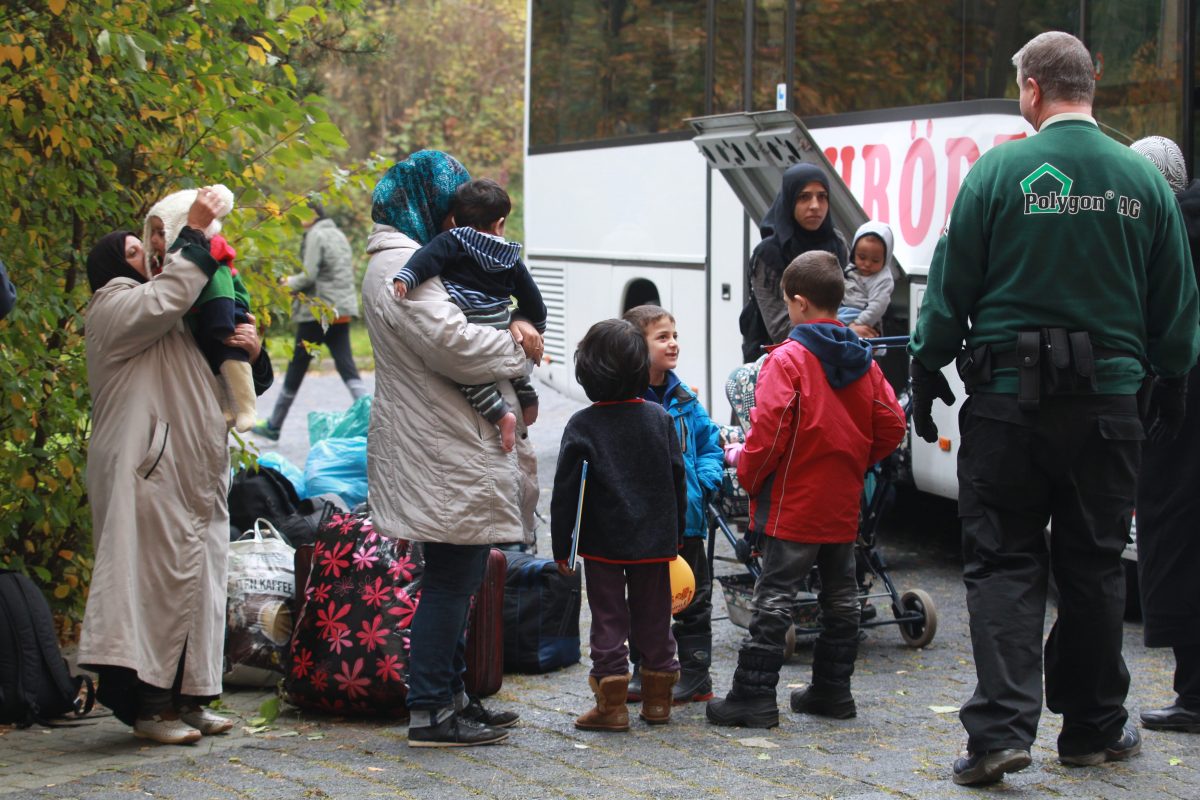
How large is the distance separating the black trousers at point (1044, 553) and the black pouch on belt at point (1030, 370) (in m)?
0.06

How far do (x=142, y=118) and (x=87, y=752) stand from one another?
2.41 m

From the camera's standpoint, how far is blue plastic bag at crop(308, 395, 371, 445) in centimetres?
895

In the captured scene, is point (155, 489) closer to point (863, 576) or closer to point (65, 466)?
point (65, 466)

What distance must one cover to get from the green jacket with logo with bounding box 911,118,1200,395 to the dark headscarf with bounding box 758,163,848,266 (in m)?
2.89

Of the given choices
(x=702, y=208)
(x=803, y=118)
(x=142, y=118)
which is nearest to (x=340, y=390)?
(x=702, y=208)

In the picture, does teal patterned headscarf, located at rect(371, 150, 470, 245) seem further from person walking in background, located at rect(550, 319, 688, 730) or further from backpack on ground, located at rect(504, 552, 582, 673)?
backpack on ground, located at rect(504, 552, 582, 673)

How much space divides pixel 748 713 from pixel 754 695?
6 cm

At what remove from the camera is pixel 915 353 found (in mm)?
4570

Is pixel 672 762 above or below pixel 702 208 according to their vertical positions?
below

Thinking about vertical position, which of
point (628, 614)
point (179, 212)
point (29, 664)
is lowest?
point (29, 664)

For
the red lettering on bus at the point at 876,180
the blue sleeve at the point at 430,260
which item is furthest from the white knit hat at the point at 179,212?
the red lettering on bus at the point at 876,180

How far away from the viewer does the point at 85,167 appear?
6012 mm

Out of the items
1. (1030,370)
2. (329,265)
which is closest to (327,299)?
(329,265)

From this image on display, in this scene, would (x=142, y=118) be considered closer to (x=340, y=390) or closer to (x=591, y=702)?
(x=591, y=702)
